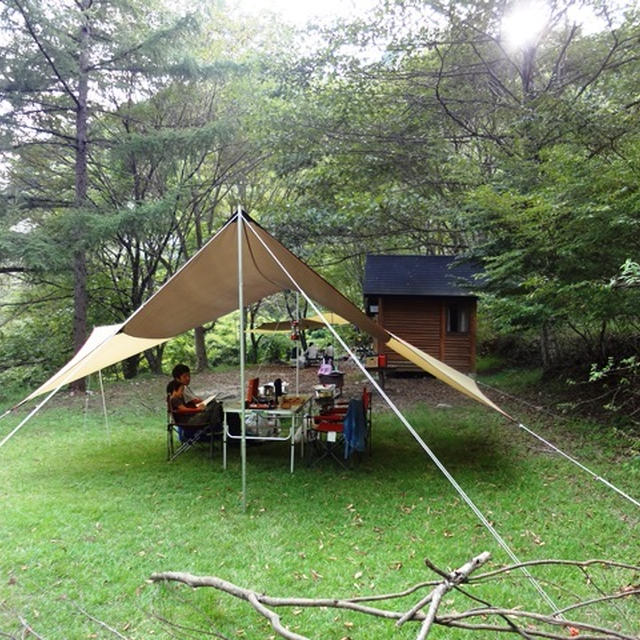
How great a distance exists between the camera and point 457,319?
1178 centimetres

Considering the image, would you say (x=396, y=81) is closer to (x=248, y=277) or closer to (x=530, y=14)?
(x=530, y=14)

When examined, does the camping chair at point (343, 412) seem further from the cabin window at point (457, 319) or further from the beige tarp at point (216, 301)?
the cabin window at point (457, 319)

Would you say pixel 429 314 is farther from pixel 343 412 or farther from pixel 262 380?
pixel 343 412

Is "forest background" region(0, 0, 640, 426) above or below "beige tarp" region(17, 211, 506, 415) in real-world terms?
above

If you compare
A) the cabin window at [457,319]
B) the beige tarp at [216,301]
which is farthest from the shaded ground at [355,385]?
the beige tarp at [216,301]

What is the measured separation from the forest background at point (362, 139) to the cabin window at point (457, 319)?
71.9 inches

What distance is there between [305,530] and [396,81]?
8443mm

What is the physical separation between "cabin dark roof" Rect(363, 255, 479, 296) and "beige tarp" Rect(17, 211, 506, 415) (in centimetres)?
586

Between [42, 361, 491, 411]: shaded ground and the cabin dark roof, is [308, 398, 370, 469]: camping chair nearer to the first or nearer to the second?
[42, 361, 491, 411]: shaded ground

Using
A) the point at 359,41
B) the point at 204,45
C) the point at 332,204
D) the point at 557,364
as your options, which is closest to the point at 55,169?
the point at 204,45

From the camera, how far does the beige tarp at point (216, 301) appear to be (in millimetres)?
4215

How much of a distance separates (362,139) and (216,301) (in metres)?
5.03

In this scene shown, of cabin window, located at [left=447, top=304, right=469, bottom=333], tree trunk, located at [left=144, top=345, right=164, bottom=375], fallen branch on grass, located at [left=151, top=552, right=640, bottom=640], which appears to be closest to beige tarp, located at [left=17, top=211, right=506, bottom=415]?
fallen branch on grass, located at [left=151, top=552, right=640, bottom=640]

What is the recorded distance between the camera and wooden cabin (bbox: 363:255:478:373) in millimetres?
11531
